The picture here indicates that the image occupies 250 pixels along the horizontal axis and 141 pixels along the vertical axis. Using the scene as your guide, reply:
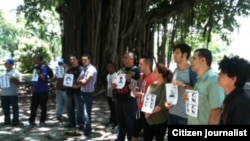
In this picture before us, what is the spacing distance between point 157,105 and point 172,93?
0.40m

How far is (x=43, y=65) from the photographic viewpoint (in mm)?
7953

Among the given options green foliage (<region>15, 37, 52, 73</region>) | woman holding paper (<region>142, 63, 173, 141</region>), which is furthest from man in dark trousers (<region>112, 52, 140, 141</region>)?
green foliage (<region>15, 37, 52, 73</region>)

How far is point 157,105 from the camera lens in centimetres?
469

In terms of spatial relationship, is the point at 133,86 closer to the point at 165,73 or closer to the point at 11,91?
the point at 165,73

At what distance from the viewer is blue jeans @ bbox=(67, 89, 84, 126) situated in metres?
7.27

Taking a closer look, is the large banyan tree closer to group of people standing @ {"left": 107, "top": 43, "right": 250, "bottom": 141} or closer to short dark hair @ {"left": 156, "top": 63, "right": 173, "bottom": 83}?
group of people standing @ {"left": 107, "top": 43, "right": 250, "bottom": 141}

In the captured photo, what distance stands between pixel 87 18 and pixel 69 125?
5493 millimetres

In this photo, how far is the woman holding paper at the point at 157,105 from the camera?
4676mm

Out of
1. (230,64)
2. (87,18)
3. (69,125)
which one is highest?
(87,18)

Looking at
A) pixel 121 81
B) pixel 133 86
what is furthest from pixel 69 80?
pixel 133 86

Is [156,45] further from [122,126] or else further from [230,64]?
[230,64]

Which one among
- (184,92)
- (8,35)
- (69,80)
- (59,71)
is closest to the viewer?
(184,92)

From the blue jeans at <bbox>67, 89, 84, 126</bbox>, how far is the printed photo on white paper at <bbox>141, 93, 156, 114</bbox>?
2.69 metres

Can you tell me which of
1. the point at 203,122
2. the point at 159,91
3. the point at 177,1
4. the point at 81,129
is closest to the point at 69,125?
the point at 81,129
